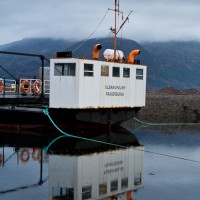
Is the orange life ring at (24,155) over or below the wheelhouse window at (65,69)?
below

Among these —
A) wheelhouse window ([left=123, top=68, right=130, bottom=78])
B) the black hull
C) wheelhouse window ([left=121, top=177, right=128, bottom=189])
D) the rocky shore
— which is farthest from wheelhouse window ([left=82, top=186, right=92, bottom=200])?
the rocky shore

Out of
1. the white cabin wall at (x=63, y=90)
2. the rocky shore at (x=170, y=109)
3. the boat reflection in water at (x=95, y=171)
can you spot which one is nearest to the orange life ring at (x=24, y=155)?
the boat reflection in water at (x=95, y=171)

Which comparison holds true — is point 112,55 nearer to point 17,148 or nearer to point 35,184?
point 17,148

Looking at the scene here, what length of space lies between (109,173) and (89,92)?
10217mm

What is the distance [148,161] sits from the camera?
57.2 feet

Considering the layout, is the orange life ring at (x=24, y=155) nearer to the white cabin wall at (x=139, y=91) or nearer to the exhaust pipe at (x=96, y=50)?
the exhaust pipe at (x=96, y=50)

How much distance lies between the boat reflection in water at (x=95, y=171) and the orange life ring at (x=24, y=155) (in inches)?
42.1

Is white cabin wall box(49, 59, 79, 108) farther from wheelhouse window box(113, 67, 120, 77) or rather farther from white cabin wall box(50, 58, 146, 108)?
wheelhouse window box(113, 67, 120, 77)

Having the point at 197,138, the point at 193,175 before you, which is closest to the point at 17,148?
the point at 193,175

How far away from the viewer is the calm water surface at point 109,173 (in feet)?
41.2

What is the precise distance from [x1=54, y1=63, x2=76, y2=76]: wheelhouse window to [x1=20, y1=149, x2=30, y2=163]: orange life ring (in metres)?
6.12

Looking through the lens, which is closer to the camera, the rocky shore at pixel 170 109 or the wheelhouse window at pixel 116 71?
the wheelhouse window at pixel 116 71

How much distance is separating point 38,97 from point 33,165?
1346 centimetres

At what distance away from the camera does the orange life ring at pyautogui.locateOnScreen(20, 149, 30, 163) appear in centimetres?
1774
